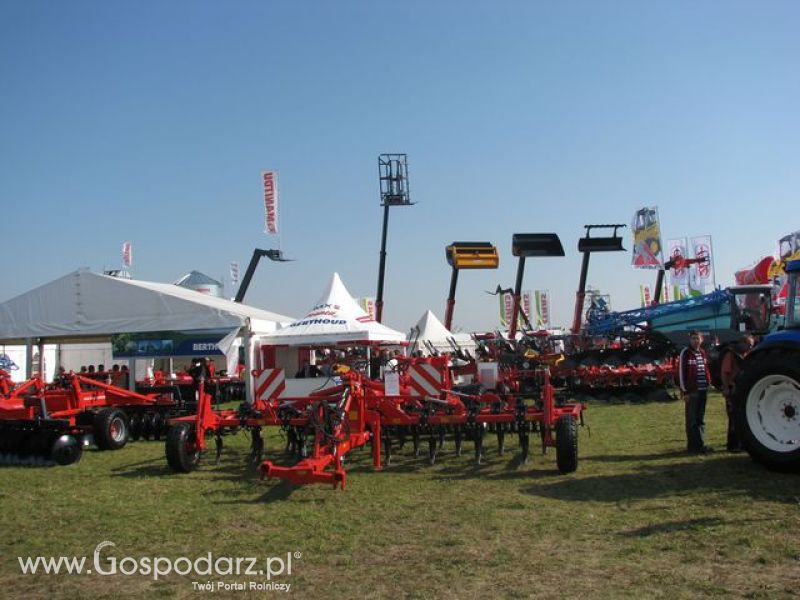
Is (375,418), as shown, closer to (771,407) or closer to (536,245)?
(771,407)

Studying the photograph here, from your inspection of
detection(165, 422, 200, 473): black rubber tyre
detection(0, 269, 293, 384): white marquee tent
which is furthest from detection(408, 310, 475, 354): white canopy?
detection(165, 422, 200, 473): black rubber tyre

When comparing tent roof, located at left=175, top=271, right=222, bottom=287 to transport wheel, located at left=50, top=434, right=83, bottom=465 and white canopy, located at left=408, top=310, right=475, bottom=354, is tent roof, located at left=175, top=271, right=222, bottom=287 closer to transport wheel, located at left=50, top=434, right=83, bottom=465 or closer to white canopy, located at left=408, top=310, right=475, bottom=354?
white canopy, located at left=408, top=310, right=475, bottom=354

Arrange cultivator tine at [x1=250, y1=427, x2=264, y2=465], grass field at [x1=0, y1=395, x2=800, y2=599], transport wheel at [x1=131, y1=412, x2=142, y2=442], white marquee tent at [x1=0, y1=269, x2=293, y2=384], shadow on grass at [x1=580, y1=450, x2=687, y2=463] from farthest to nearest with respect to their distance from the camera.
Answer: white marquee tent at [x1=0, y1=269, x2=293, y2=384]
transport wheel at [x1=131, y1=412, x2=142, y2=442]
cultivator tine at [x1=250, y1=427, x2=264, y2=465]
shadow on grass at [x1=580, y1=450, x2=687, y2=463]
grass field at [x1=0, y1=395, x2=800, y2=599]

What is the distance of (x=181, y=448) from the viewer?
8641 millimetres

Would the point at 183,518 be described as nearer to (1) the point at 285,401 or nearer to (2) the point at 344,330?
(1) the point at 285,401

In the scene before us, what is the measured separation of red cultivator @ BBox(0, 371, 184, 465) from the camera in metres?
9.98

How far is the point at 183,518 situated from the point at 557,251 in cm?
2459

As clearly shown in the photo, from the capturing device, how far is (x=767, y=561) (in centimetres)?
442

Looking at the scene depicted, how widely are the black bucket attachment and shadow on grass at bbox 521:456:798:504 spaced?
2125cm

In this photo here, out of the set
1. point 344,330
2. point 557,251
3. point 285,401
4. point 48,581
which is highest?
point 557,251

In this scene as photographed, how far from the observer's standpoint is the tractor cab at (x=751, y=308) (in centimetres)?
1596

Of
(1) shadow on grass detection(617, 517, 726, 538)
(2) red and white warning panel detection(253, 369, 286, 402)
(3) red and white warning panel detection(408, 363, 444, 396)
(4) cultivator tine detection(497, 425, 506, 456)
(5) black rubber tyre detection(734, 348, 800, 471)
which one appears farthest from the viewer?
(2) red and white warning panel detection(253, 369, 286, 402)

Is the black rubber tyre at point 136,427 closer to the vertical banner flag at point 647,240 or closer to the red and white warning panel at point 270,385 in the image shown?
the red and white warning panel at point 270,385

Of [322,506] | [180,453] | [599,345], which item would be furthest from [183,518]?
[599,345]
